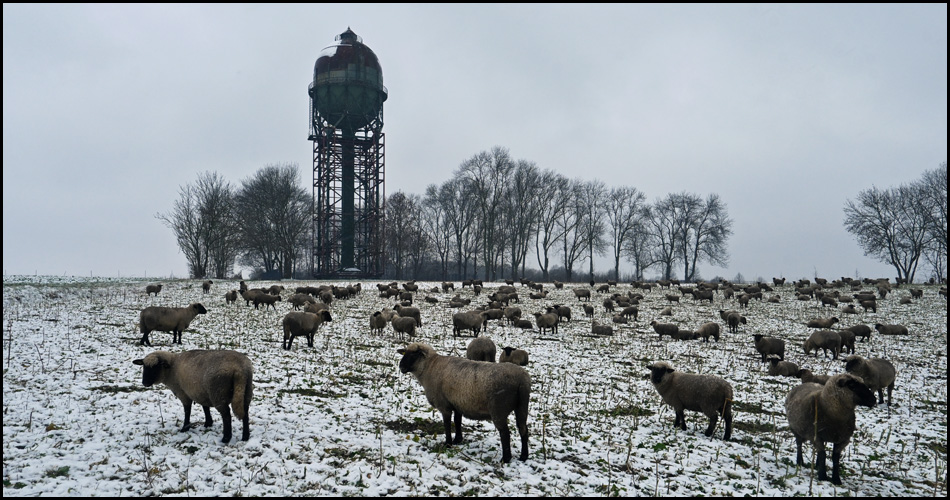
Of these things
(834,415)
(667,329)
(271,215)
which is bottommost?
(667,329)

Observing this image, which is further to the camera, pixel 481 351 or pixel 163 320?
pixel 163 320

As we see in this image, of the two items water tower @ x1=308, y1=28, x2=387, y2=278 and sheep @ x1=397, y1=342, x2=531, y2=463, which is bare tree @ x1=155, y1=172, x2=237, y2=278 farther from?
sheep @ x1=397, y1=342, x2=531, y2=463

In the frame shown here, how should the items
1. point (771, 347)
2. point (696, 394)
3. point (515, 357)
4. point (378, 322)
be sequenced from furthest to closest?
point (378, 322)
point (771, 347)
point (515, 357)
point (696, 394)

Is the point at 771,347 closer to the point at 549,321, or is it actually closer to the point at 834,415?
the point at 549,321

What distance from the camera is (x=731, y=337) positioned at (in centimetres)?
2041

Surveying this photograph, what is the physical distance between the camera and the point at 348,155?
56094 millimetres

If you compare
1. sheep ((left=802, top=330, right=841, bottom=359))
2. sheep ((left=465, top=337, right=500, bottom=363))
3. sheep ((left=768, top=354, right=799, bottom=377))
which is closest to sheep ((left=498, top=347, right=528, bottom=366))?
sheep ((left=465, top=337, right=500, bottom=363))

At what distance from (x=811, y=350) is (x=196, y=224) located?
52.7 m

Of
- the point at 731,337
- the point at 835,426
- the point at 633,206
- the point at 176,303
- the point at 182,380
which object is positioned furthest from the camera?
the point at 633,206

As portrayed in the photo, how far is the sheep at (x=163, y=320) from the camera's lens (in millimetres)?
12938

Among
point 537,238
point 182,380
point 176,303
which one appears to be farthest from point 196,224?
point 182,380

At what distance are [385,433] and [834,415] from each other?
681 cm

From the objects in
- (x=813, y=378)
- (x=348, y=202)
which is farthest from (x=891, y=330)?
(x=348, y=202)

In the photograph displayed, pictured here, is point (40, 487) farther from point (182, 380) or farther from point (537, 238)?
point (537, 238)
